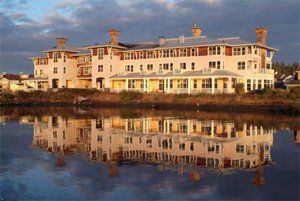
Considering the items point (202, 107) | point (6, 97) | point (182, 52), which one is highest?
point (182, 52)

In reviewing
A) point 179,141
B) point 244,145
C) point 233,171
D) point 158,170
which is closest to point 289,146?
point 244,145

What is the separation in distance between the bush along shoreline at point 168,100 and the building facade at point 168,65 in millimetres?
2531

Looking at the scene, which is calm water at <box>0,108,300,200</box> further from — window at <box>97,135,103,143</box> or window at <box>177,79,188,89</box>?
window at <box>177,79,188,89</box>

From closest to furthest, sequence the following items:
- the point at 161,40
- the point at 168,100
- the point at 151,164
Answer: the point at 151,164 < the point at 168,100 < the point at 161,40

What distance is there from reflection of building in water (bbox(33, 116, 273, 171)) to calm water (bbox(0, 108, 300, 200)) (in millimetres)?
41

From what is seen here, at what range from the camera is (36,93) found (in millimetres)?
68500

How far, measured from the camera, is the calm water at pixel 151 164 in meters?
11.4

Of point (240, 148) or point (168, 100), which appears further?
point (168, 100)

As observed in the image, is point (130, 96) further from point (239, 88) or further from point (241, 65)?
point (241, 65)

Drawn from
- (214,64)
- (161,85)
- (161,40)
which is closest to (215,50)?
(214,64)

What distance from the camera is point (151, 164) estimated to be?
15461 millimetres

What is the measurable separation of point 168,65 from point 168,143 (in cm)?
4092

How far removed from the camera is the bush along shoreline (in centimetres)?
4550

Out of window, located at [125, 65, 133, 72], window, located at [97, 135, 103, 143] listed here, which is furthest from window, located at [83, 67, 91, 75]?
window, located at [97, 135, 103, 143]
